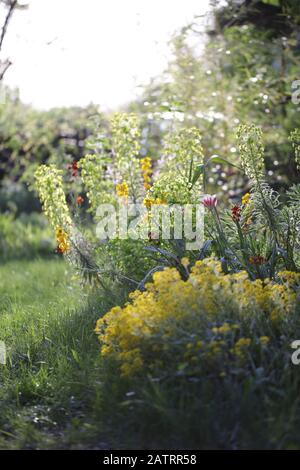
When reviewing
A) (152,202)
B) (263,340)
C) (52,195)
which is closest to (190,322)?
(263,340)

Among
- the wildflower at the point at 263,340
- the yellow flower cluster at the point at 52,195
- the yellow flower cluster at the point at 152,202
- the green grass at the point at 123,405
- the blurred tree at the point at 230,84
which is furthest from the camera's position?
the blurred tree at the point at 230,84

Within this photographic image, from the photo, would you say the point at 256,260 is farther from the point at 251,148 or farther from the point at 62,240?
the point at 62,240

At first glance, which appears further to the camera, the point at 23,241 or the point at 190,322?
the point at 23,241

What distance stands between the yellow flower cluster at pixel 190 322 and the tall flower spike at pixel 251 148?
2.89 feet

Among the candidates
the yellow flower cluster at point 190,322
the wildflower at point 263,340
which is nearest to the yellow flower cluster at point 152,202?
the yellow flower cluster at point 190,322

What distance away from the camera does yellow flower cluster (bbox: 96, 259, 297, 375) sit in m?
2.96

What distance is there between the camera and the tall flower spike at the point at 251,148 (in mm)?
3955

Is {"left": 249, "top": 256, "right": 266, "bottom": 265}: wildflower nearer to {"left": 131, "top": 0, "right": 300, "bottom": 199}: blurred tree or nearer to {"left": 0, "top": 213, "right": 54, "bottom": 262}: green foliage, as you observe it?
{"left": 131, "top": 0, "right": 300, "bottom": 199}: blurred tree

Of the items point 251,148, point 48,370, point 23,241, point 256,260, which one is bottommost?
point 48,370

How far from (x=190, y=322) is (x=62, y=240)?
168 centimetres

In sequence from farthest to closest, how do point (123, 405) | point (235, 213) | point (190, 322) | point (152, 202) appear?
point (152, 202) → point (235, 213) → point (190, 322) → point (123, 405)

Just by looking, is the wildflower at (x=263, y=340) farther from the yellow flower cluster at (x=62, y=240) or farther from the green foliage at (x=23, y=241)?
the green foliage at (x=23, y=241)

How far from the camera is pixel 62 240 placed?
455cm
